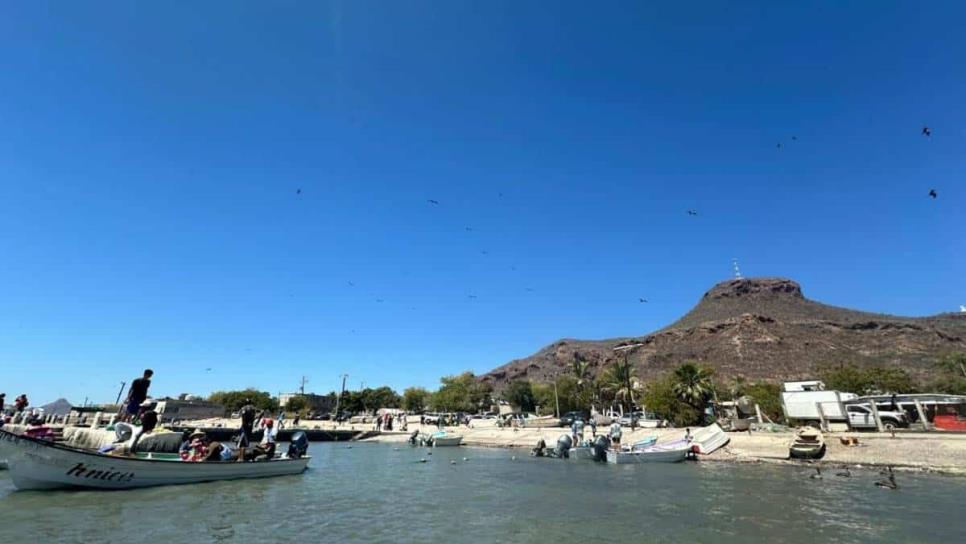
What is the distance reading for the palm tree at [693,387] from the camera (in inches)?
2042

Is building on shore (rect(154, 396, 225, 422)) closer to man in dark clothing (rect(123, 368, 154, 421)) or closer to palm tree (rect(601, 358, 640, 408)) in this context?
man in dark clothing (rect(123, 368, 154, 421))

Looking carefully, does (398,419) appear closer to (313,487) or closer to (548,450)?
(548,450)

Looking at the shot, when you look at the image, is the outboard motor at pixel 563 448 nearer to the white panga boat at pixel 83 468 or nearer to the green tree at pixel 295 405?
the white panga boat at pixel 83 468

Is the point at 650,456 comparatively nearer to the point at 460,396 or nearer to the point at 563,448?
the point at 563,448

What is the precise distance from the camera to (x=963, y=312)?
137 meters

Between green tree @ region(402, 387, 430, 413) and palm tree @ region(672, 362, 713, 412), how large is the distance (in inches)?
3471

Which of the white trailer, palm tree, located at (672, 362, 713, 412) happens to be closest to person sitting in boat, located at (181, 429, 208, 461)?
the white trailer

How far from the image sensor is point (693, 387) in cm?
5209

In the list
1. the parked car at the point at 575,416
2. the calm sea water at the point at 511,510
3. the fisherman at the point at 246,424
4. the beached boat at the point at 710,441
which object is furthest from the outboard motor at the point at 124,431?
the parked car at the point at 575,416

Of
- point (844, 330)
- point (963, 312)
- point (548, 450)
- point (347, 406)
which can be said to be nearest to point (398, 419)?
point (347, 406)

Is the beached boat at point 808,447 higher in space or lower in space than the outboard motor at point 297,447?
lower

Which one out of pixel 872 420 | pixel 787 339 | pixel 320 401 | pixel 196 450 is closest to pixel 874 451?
pixel 872 420

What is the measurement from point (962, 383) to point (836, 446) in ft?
158

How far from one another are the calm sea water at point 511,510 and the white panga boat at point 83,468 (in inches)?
23.3
